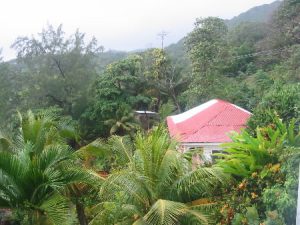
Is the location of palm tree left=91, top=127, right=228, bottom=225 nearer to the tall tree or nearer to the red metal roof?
the red metal roof

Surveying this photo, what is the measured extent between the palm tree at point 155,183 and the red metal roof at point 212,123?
21.3 ft

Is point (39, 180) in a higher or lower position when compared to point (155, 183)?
higher

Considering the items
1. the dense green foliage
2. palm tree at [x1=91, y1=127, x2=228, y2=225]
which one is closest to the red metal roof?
the dense green foliage

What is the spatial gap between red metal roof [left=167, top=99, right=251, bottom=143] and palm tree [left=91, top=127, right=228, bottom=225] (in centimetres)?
650

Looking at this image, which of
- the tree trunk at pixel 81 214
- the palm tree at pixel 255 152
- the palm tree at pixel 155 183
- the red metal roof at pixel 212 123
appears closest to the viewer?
the palm tree at pixel 155 183

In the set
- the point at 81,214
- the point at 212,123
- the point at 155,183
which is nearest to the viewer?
the point at 155,183

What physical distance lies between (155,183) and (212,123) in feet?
28.6

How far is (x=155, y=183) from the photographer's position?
7.46 metres

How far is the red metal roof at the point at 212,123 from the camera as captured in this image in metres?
15.1

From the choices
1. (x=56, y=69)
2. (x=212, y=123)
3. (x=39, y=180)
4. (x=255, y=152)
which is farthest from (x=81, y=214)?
(x=56, y=69)

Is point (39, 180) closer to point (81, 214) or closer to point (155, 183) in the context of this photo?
point (155, 183)

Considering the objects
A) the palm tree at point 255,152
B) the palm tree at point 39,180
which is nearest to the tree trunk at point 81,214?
the palm tree at point 39,180

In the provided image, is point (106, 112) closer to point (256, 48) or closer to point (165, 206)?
point (256, 48)

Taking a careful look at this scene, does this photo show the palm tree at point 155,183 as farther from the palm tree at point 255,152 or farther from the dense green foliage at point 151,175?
the palm tree at point 255,152
